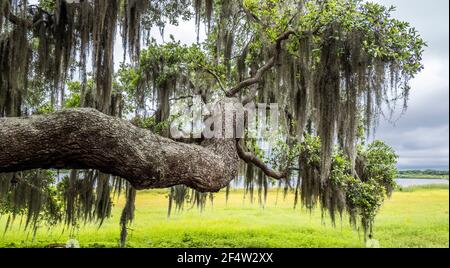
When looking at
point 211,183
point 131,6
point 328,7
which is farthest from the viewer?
point 328,7

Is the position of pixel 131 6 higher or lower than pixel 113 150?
higher

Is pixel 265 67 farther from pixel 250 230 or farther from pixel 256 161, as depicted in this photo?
pixel 250 230

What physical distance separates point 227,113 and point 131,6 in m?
2.08

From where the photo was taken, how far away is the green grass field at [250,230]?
45.4ft

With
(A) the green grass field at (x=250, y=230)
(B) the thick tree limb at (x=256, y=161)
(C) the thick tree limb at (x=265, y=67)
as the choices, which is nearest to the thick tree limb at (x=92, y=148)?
(B) the thick tree limb at (x=256, y=161)

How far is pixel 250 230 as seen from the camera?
51.1 feet

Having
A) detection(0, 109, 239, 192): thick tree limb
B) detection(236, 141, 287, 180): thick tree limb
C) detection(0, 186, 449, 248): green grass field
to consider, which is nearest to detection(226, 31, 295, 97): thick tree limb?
detection(236, 141, 287, 180): thick tree limb

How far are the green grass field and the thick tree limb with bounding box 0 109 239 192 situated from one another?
10038mm

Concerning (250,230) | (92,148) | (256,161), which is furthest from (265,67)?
(250,230)

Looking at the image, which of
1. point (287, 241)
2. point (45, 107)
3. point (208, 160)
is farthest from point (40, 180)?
point (287, 241)

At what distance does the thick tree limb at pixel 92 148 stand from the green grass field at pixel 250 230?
32.9 ft

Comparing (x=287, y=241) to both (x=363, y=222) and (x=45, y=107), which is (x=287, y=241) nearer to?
(x=363, y=222)

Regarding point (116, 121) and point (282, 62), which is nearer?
point (116, 121)

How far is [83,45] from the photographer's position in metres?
5.92
